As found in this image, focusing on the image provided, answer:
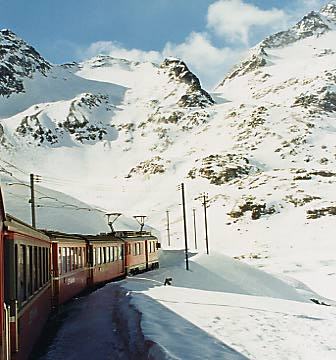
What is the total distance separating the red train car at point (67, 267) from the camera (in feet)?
56.8

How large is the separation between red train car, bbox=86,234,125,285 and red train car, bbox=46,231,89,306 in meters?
1.03

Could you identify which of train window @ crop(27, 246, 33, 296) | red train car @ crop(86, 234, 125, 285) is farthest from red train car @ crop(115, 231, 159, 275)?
train window @ crop(27, 246, 33, 296)

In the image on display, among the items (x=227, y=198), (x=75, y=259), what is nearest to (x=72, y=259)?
(x=75, y=259)

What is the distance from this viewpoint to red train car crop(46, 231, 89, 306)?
17312 mm

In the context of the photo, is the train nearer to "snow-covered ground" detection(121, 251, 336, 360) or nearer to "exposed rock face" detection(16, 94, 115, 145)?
"snow-covered ground" detection(121, 251, 336, 360)

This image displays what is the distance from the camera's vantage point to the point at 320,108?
18788cm

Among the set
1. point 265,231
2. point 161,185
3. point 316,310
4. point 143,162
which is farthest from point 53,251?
point 143,162

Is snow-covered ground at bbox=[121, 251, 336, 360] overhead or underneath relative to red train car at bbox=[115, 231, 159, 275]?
underneath

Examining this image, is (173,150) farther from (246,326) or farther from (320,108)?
(246,326)

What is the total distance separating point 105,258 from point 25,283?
57.1 feet

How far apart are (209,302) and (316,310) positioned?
377cm

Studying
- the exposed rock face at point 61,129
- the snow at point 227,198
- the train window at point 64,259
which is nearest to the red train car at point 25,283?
the train window at point 64,259

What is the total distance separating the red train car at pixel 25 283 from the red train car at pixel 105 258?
8705 mm

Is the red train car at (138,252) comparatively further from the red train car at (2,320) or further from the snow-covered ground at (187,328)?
the red train car at (2,320)
